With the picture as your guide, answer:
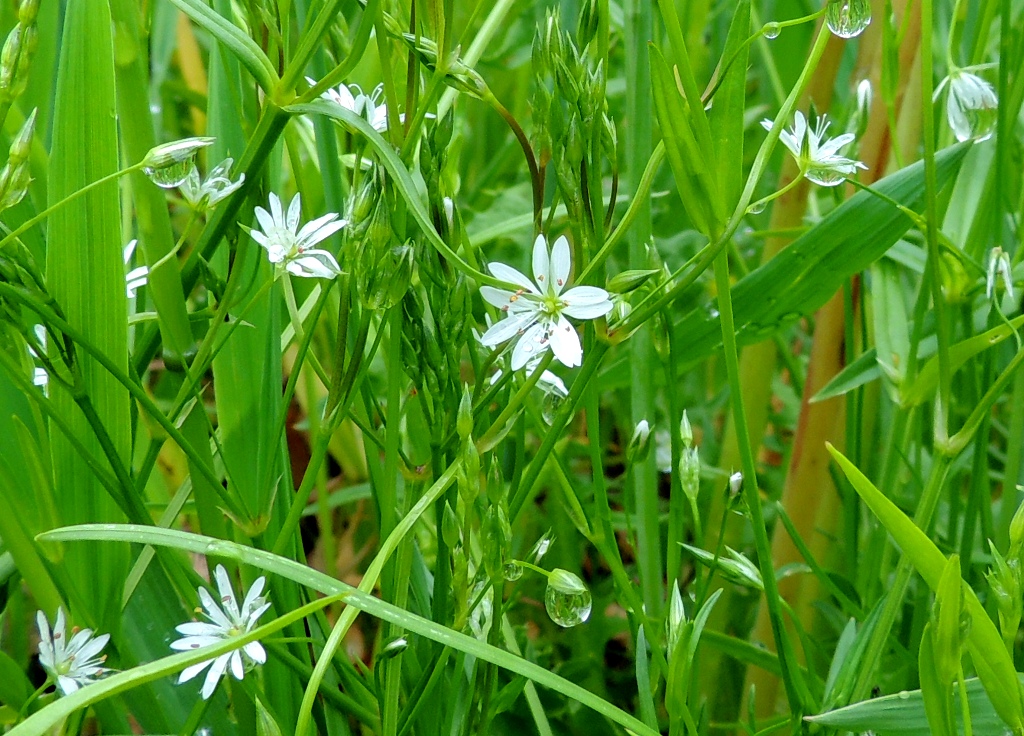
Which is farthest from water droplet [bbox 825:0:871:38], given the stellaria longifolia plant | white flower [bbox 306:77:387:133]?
white flower [bbox 306:77:387:133]

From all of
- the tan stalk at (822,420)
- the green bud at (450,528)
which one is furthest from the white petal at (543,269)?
the tan stalk at (822,420)

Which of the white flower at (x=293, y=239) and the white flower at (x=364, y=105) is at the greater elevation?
the white flower at (x=364, y=105)

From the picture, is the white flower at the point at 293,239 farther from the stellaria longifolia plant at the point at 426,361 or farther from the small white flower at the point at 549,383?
the small white flower at the point at 549,383

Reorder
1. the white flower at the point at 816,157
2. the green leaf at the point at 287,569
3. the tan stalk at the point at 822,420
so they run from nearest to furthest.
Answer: the green leaf at the point at 287,569 → the white flower at the point at 816,157 → the tan stalk at the point at 822,420

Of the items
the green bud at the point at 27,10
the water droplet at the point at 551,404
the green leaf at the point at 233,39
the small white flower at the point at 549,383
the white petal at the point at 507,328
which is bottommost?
the water droplet at the point at 551,404

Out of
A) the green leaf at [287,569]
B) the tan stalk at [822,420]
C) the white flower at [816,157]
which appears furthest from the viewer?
the tan stalk at [822,420]

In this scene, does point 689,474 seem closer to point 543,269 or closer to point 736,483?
point 736,483

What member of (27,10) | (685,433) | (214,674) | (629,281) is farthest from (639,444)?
(27,10)
